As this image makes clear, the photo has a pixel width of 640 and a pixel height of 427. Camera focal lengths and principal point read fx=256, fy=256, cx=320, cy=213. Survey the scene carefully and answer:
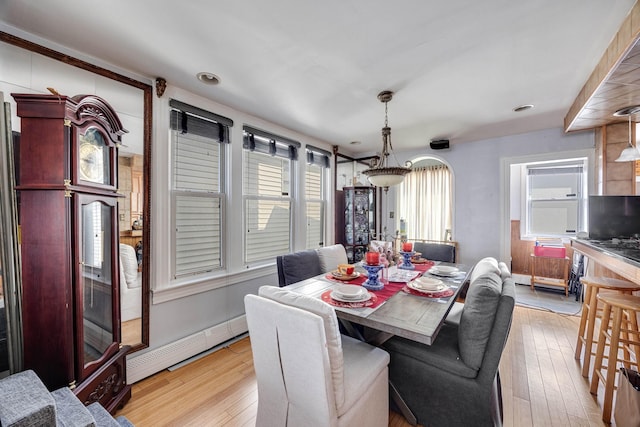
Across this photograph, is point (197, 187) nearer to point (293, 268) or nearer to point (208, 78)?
point (208, 78)

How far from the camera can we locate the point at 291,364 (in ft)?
4.22

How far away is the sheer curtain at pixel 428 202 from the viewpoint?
17.5ft

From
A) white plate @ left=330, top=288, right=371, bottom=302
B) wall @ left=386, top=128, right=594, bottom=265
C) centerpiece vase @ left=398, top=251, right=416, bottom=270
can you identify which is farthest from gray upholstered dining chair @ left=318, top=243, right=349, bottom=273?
wall @ left=386, top=128, right=594, bottom=265

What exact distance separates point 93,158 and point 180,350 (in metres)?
1.76

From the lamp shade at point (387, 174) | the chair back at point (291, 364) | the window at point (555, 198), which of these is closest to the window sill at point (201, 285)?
the chair back at point (291, 364)

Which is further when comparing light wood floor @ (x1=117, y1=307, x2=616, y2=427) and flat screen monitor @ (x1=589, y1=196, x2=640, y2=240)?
flat screen monitor @ (x1=589, y1=196, x2=640, y2=240)

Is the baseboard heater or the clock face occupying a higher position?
the clock face

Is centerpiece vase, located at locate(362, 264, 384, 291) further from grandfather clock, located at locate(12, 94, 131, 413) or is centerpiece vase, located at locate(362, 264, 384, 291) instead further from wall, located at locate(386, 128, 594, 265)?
wall, located at locate(386, 128, 594, 265)

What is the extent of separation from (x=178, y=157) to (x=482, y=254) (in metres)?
4.35

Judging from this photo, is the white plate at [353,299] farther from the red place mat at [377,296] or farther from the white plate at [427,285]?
the white plate at [427,285]

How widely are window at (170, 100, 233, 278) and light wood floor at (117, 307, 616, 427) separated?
90cm

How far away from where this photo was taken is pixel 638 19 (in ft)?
4.59

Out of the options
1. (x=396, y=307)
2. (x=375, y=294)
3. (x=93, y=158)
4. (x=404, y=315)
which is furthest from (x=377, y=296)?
(x=93, y=158)

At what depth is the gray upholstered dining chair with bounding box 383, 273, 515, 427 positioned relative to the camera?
58.1 inches
